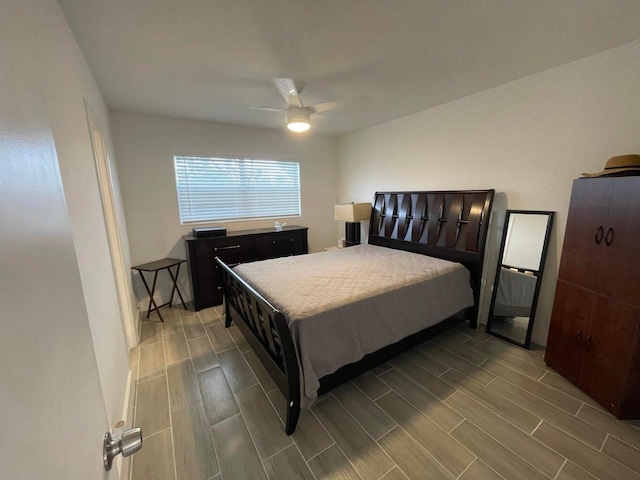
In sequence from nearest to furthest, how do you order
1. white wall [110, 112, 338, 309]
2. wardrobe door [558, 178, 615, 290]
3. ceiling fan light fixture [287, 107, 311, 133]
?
wardrobe door [558, 178, 615, 290], ceiling fan light fixture [287, 107, 311, 133], white wall [110, 112, 338, 309]

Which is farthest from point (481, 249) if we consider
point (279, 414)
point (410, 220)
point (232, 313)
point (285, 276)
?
point (232, 313)

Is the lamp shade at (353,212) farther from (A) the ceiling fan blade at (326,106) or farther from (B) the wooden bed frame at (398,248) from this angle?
(A) the ceiling fan blade at (326,106)

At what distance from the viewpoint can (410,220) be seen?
343 cm

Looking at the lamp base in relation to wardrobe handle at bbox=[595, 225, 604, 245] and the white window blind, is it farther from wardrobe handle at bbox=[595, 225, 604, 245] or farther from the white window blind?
wardrobe handle at bbox=[595, 225, 604, 245]

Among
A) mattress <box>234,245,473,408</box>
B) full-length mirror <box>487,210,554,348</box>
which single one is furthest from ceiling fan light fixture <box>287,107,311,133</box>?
full-length mirror <box>487,210,554,348</box>

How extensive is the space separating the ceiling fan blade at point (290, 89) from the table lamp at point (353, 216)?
1.76 metres

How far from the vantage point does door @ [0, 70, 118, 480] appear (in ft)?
1.11

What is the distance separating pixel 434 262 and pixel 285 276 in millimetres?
1592

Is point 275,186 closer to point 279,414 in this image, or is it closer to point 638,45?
point 279,414

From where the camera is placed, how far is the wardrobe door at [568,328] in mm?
1946

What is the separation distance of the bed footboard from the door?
3.25 ft

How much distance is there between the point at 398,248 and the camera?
3578mm

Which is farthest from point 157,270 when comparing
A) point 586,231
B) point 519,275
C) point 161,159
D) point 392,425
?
point 586,231

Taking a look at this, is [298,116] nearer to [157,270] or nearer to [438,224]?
[438,224]
